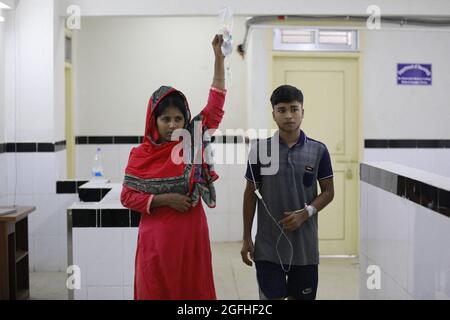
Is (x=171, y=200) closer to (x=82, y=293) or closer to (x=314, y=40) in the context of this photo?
(x=82, y=293)

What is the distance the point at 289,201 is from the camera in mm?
2049

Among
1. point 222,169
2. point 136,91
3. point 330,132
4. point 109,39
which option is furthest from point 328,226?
point 109,39

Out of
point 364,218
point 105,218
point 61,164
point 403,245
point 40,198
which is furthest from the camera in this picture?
point 61,164

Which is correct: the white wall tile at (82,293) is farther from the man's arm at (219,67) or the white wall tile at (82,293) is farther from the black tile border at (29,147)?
the black tile border at (29,147)

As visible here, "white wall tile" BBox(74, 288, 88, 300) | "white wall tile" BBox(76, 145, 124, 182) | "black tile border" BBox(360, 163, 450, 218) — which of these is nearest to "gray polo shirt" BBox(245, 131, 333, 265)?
"black tile border" BBox(360, 163, 450, 218)

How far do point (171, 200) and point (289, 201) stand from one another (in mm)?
498

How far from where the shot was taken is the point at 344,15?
4.04 meters

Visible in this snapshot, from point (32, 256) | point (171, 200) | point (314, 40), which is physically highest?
point (314, 40)

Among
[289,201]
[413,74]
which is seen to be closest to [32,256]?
[289,201]

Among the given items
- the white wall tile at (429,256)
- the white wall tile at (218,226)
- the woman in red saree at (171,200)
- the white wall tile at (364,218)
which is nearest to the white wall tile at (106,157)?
the white wall tile at (218,226)

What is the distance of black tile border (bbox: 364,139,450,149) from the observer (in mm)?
4641

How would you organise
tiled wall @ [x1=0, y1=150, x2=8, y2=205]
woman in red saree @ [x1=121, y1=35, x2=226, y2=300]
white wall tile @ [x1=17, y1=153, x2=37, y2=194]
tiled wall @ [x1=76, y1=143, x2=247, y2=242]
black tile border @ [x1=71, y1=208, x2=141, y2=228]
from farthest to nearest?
1. tiled wall @ [x1=76, y1=143, x2=247, y2=242]
2. white wall tile @ [x1=17, y1=153, x2=37, y2=194]
3. tiled wall @ [x1=0, y1=150, x2=8, y2=205]
4. black tile border @ [x1=71, y1=208, x2=141, y2=228]
5. woman in red saree @ [x1=121, y1=35, x2=226, y2=300]

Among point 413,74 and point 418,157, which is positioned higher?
point 413,74

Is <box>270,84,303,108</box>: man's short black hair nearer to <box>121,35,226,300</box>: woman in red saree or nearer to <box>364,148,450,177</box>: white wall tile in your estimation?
<box>121,35,226,300</box>: woman in red saree
